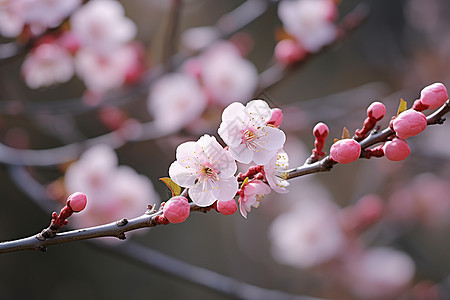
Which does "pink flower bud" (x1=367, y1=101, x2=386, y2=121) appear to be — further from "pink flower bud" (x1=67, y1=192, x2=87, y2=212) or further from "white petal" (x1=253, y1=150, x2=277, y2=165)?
"pink flower bud" (x1=67, y1=192, x2=87, y2=212)

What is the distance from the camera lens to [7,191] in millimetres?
2875

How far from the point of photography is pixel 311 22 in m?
1.86

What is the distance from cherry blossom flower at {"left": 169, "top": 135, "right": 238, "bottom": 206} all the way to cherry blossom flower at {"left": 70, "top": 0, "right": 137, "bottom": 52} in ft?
4.08

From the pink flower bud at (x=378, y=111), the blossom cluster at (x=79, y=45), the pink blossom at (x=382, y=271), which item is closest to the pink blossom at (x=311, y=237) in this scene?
the pink blossom at (x=382, y=271)

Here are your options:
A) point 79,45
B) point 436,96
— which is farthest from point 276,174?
point 79,45

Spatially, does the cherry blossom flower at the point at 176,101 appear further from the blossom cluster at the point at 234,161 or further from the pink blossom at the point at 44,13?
the blossom cluster at the point at 234,161

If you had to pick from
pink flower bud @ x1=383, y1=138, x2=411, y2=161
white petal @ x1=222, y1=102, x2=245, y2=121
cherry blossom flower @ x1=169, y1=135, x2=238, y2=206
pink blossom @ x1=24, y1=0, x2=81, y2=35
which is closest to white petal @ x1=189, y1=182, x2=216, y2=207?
cherry blossom flower @ x1=169, y1=135, x2=238, y2=206

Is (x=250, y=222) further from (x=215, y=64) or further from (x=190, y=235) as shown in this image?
(x=215, y=64)

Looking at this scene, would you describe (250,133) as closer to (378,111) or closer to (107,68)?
(378,111)

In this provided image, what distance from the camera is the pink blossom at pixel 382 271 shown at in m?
2.43

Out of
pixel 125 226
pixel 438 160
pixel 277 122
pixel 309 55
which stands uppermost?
pixel 309 55

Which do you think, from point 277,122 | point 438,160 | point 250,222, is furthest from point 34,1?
point 250,222

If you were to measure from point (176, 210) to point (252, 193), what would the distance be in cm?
12

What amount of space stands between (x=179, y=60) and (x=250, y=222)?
4.95 feet
